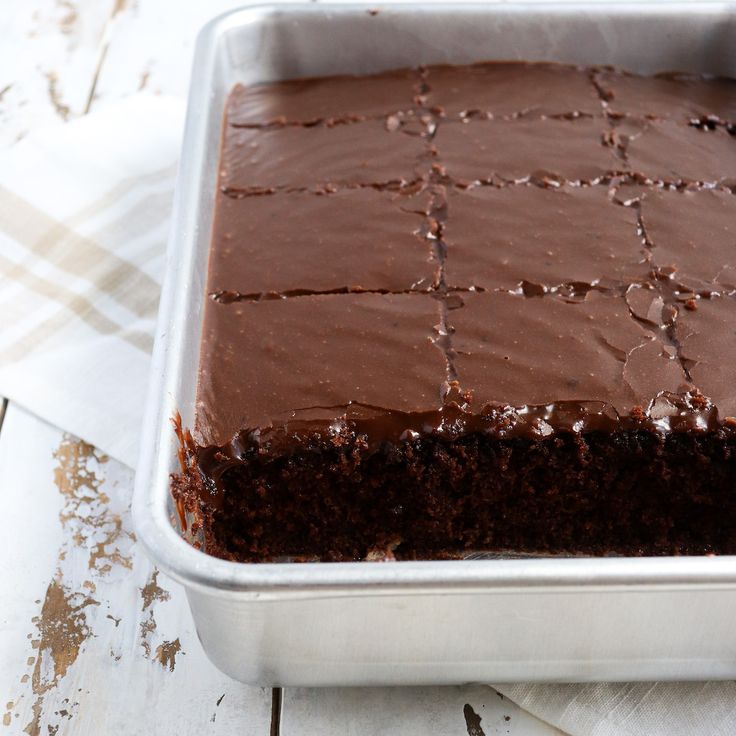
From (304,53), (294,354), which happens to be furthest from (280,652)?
(304,53)

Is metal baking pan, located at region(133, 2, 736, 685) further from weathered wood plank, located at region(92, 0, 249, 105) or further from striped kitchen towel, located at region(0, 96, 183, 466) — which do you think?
weathered wood plank, located at region(92, 0, 249, 105)

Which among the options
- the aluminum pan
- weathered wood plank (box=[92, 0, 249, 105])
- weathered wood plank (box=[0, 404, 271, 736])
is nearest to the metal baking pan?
the aluminum pan

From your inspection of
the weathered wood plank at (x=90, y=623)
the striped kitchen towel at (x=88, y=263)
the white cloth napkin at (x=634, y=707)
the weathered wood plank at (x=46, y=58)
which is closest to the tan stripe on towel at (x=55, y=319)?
the striped kitchen towel at (x=88, y=263)

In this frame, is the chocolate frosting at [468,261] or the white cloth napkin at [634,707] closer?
the white cloth napkin at [634,707]

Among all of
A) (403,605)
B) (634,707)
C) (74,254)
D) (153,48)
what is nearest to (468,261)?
(403,605)

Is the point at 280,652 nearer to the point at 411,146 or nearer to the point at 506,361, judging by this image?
the point at 506,361

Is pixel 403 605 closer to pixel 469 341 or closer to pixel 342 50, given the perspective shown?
pixel 469 341

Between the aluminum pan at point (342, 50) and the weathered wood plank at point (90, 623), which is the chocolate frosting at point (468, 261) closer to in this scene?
the aluminum pan at point (342, 50)
